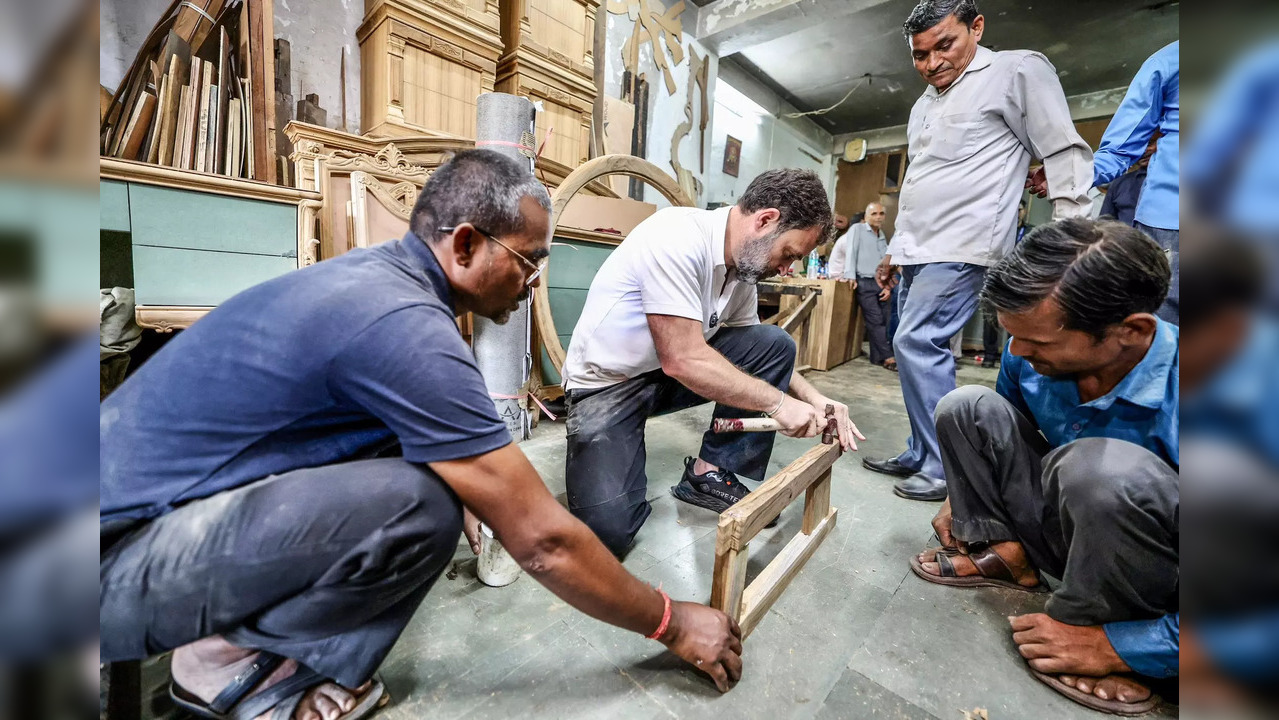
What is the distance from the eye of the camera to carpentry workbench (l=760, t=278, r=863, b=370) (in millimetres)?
4405

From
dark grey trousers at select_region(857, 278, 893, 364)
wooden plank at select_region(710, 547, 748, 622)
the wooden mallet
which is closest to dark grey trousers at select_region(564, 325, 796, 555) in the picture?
the wooden mallet

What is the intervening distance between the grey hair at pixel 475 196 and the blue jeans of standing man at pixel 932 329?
1.60 meters

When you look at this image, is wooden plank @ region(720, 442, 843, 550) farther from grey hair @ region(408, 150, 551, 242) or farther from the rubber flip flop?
grey hair @ region(408, 150, 551, 242)

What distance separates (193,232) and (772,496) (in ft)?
7.47

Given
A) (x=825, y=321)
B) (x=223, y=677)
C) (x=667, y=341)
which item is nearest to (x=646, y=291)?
(x=667, y=341)

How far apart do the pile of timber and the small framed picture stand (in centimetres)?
486

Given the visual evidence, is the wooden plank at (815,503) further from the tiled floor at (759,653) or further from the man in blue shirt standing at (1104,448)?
the man in blue shirt standing at (1104,448)

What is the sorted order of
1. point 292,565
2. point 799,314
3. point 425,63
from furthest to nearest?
1. point 799,314
2. point 425,63
3. point 292,565

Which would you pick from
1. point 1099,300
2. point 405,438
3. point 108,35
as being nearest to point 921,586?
point 1099,300

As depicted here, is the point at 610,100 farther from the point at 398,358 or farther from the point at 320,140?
the point at 398,358

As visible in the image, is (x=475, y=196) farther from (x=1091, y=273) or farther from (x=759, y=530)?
(x=1091, y=273)

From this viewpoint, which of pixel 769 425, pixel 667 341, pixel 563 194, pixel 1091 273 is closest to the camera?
pixel 1091 273

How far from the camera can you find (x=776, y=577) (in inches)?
52.5

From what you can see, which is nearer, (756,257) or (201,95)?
(756,257)
